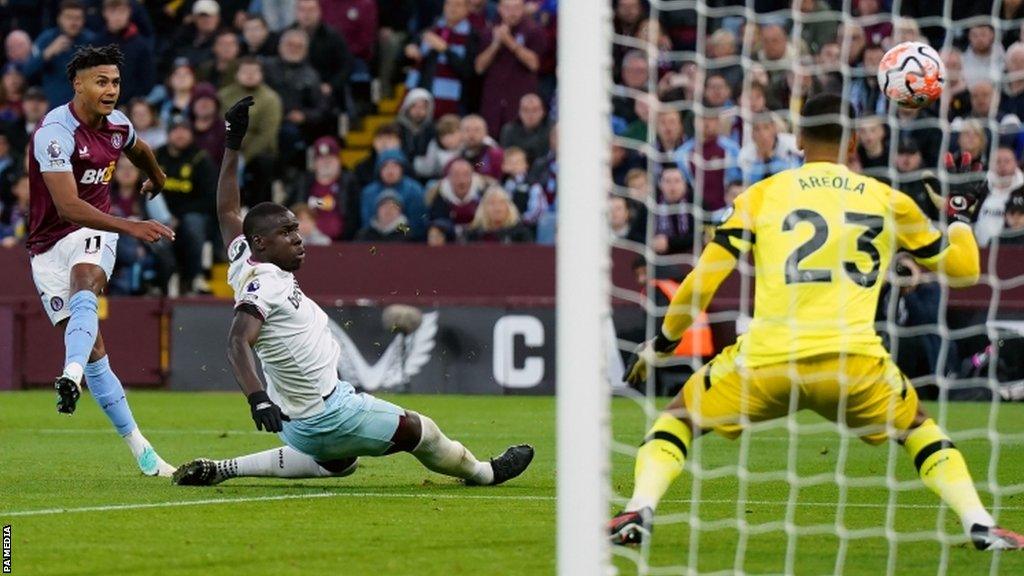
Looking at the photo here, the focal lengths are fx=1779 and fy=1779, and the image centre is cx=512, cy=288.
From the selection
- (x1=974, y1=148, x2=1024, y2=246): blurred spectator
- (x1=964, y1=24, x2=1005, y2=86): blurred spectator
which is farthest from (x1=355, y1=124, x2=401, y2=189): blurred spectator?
(x1=974, y1=148, x2=1024, y2=246): blurred spectator

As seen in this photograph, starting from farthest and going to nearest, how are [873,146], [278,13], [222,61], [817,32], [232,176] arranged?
[278,13] → [222,61] → [817,32] → [873,146] → [232,176]

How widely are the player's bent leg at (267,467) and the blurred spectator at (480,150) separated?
31.4 ft

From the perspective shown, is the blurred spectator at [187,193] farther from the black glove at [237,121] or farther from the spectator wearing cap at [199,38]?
the black glove at [237,121]

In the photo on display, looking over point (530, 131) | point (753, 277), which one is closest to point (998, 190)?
point (753, 277)

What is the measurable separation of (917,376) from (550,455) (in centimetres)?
545

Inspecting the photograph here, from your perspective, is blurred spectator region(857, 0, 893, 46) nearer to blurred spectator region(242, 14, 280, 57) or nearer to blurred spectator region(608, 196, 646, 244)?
blurred spectator region(608, 196, 646, 244)

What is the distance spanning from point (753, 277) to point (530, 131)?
11.8 ft

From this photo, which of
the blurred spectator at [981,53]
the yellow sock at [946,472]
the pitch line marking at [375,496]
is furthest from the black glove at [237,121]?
the blurred spectator at [981,53]

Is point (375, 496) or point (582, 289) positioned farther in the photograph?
point (375, 496)

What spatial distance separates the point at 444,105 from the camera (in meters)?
19.6

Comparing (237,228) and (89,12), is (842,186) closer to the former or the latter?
(237,228)

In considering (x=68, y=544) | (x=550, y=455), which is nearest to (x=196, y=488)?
(x=68, y=544)

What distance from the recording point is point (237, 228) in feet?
30.0
